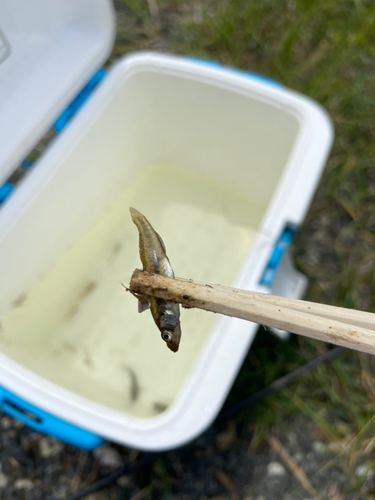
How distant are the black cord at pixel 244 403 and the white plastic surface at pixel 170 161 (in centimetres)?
41

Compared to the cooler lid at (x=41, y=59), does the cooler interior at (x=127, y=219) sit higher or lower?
lower

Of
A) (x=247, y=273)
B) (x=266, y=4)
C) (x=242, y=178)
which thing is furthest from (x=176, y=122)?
(x=266, y=4)

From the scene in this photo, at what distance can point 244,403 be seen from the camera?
108 cm

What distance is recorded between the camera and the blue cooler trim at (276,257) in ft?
2.66

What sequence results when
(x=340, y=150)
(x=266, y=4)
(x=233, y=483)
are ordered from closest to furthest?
(x=233, y=483) → (x=340, y=150) → (x=266, y=4)

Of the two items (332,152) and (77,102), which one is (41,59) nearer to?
(77,102)

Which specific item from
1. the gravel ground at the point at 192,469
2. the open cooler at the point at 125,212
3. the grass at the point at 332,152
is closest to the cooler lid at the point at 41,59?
the open cooler at the point at 125,212

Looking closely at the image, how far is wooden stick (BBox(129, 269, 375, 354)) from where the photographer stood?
36 cm

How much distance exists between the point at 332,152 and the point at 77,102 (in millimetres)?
856

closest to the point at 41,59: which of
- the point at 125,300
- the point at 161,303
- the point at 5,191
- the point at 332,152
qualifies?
the point at 5,191

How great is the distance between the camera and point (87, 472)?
104 centimetres

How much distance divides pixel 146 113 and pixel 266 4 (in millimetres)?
739

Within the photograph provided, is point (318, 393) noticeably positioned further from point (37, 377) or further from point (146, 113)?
point (146, 113)

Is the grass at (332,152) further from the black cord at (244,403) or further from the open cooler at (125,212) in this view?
the open cooler at (125,212)
